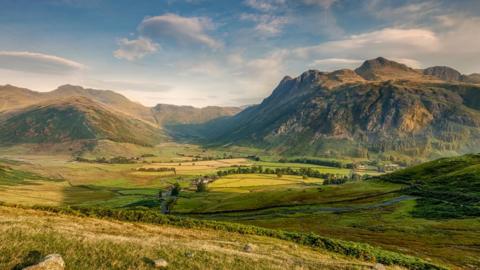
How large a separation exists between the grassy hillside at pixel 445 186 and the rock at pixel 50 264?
110 m

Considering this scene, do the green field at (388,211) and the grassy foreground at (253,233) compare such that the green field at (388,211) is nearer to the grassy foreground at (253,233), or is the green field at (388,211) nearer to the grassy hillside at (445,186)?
the grassy hillside at (445,186)

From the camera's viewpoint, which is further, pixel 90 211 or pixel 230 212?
pixel 230 212

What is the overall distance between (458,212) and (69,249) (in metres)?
114

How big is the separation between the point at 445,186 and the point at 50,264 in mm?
153487

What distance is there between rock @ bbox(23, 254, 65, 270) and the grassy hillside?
10970 centimetres

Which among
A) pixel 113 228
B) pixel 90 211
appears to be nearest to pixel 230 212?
pixel 90 211

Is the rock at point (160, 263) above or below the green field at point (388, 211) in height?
Answer: above

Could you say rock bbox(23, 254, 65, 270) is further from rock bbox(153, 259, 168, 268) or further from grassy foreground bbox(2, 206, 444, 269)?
grassy foreground bbox(2, 206, 444, 269)

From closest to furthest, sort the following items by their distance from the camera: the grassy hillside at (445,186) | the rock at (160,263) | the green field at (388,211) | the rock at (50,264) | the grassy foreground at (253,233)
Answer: the rock at (50,264), the rock at (160,263), the grassy foreground at (253,233), the green field at (388,211), the grassy hillside at (445,186)

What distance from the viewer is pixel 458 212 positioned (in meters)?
103

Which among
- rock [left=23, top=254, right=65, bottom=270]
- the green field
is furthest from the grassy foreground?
rock [left=23, top=254, right=65, bottom=270]

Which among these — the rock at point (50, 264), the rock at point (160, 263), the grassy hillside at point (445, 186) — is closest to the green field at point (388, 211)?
the grassy hillside at point (445, 186)

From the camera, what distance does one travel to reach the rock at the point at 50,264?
17.1 metres

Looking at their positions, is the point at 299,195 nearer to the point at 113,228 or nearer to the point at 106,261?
the point at 113,228
